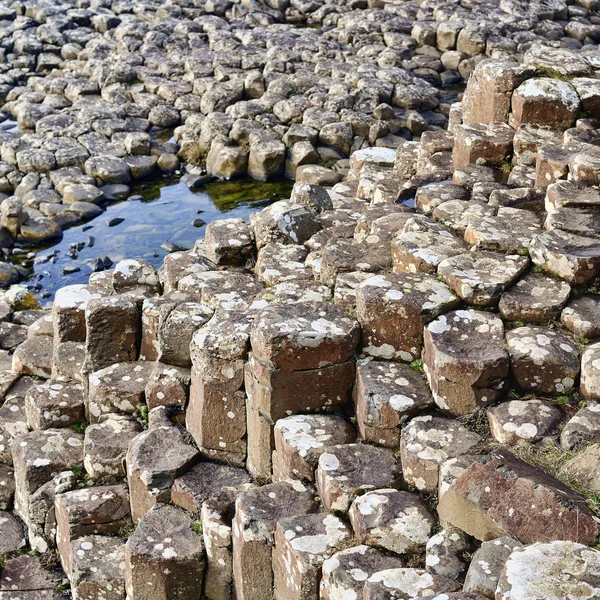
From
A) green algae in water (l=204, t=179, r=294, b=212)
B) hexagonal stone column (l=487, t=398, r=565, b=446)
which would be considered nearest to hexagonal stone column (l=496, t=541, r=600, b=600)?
hexagonal stone column (l=487, t=398, r=565, b=446)

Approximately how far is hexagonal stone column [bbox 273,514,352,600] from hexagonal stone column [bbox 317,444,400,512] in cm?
16

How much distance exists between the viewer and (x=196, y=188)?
18.7 meters

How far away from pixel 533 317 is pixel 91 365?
171 inches

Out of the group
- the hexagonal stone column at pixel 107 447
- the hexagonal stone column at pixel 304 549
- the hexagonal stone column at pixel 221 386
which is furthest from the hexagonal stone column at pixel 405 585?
the hexagonal stone column at pixel 107 447

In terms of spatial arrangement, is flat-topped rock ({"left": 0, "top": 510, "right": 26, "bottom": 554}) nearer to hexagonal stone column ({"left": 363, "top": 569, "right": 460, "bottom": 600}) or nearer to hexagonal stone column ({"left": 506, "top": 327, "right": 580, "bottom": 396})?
hexagonal stone column ({"left": 363, "top": 569, "right": 460, "bottom": 600})

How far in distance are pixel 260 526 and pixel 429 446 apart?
4.43 feet

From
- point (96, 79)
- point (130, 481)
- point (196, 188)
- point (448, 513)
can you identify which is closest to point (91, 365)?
point (130, 481)

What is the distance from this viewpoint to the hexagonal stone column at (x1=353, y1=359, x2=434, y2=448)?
6516 mm

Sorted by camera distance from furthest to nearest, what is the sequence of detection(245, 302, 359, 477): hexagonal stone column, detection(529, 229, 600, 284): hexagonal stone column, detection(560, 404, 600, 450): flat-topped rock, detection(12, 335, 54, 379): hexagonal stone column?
detection(12, 335, 54, 379): hexagonal stone column
detection(529, 229, 600, 284): hexagonal stone column
detection(245, 302, 359, 477): hexagonal stone column
detection(560, 404, 600, 450): flat-topped rock

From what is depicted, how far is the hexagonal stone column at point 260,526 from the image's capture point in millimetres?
6238

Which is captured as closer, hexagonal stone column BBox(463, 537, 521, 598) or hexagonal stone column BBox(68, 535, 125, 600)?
hexagonal stone column BBox(463, 537, 521, 598)

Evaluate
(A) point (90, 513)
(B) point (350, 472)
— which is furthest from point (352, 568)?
(A) point (90, 513)

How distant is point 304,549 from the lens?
587cm

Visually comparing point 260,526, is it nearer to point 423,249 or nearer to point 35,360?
point 423,249
